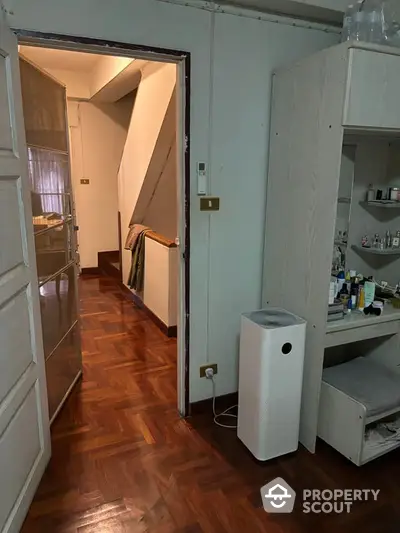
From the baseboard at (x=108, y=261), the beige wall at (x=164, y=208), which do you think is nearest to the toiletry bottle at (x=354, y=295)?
the beige wall at (x=164, y=208)

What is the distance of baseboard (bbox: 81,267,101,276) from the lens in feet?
19.1

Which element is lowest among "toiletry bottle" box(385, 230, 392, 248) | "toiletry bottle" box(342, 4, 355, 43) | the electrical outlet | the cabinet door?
the electrical outlet

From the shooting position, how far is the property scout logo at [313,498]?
5.92 feet

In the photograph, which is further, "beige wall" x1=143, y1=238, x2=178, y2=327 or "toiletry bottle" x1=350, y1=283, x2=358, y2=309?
"beige wall" x1=143, y1=238, x2=178, y2=327

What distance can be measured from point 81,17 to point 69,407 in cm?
217

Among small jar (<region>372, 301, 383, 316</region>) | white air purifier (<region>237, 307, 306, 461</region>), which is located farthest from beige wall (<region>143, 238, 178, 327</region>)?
small jar (<region>372, 301, 383, 316</region>)

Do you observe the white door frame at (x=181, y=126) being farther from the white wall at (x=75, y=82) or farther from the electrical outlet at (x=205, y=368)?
the white wall at (x=75, y=82)

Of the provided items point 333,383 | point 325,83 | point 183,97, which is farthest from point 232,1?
point 333,383

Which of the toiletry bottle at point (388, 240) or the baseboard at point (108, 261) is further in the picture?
the baseboard at point (108, 261)

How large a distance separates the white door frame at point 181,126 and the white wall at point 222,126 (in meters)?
0.03

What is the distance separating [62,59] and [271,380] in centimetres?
425

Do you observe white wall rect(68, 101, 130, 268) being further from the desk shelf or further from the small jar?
the small jar

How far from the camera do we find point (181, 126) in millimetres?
2113

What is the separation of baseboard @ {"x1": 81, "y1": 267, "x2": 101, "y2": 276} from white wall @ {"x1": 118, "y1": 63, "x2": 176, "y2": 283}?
3.42 ft
